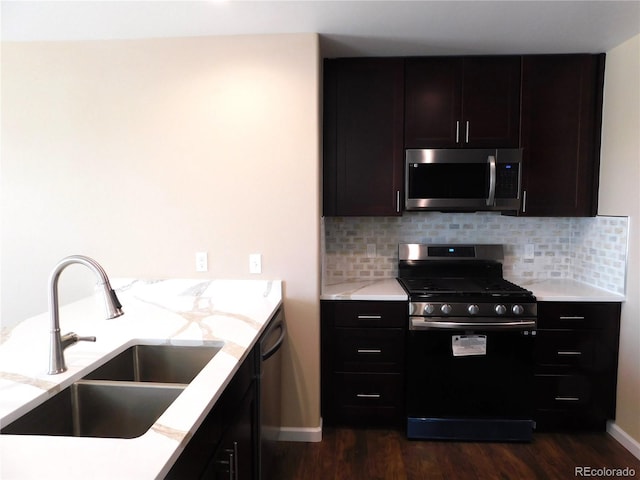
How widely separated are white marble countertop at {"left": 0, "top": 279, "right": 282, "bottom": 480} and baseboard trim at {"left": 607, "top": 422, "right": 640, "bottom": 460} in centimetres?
217

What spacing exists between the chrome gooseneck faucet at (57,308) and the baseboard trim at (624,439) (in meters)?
2.76

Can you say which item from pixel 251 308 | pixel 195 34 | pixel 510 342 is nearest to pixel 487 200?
pixel 510 342

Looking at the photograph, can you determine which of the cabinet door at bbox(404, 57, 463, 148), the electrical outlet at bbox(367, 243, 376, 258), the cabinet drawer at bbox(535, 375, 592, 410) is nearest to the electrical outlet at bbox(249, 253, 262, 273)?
the electrical outlet at bbox(367, 243, 376, 258)

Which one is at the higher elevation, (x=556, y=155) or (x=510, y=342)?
(x=556, y=155)

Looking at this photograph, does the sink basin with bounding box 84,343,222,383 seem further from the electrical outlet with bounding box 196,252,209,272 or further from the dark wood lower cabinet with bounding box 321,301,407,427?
the dark wood lower cabinet with bounding box 321,301,407,427

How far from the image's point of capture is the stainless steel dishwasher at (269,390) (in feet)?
5.74

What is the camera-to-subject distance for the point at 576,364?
2373 millimetres

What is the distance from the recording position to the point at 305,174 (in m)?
2.22

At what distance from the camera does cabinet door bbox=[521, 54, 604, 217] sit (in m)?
2.47

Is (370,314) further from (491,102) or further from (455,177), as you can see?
(491,102)

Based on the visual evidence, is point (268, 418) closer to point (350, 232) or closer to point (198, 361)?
point (198, 361)

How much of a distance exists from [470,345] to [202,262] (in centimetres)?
163

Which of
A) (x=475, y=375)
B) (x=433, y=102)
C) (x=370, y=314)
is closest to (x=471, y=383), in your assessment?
(x=475, y=375)

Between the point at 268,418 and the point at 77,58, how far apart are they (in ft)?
7.39
